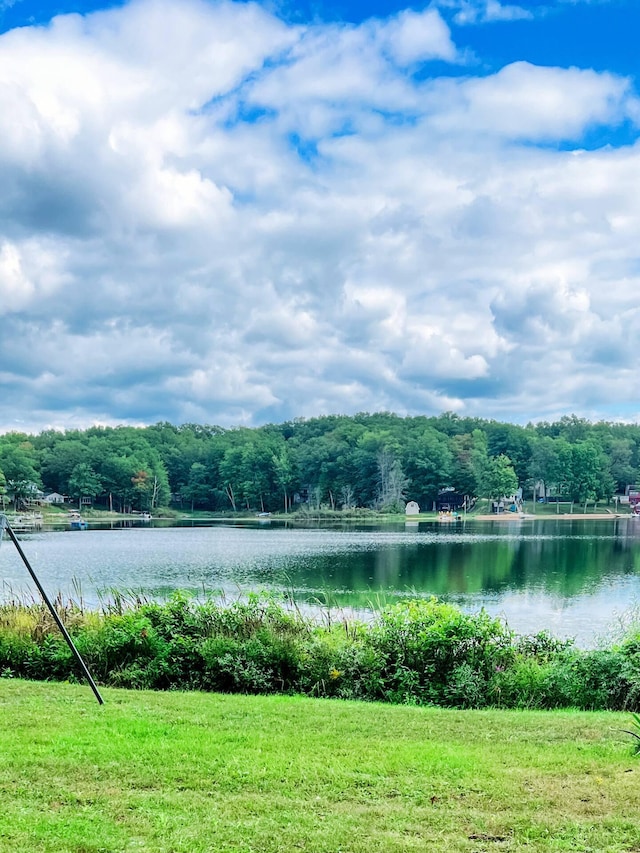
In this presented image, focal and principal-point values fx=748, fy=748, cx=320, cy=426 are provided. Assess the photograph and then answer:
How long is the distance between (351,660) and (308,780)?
13.4 feet

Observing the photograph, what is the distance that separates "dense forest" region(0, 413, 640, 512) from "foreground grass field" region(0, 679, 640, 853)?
3789 inches

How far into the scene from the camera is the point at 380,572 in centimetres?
3020

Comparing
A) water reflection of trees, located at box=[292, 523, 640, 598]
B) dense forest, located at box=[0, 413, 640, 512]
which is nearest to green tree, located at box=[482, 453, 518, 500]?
dense forest, located at box=[0, 413, 640, 512]

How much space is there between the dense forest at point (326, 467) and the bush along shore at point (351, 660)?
9325 centimetres

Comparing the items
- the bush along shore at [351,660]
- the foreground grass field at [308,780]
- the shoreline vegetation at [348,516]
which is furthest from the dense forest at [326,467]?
the foreground grass field at [308,780]

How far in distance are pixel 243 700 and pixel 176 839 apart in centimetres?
379

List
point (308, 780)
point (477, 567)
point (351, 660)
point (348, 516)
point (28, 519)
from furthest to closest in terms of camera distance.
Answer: point (348, 516) → point (28, 519) → point (477, 567) → point (351, 660) → point (308, 780)

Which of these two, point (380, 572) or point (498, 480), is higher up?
point (498, 480)

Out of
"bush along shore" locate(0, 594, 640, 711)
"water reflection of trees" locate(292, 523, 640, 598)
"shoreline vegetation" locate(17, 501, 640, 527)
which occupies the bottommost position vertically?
"shoreline vegetation" locate(17, 501, 640, 527)

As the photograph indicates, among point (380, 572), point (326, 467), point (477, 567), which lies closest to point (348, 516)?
point (326, 467)

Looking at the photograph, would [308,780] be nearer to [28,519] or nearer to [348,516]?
[28,519]

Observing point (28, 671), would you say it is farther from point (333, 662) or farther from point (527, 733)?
point (527, 733)

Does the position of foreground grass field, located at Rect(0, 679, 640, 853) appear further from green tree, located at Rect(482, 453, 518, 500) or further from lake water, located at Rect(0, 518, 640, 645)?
green tree, located at Rect(482, 453, 518, 500)

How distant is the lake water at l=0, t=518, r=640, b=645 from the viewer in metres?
19.7
